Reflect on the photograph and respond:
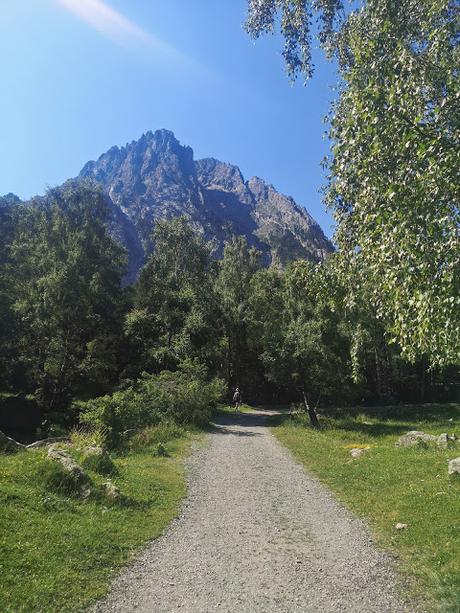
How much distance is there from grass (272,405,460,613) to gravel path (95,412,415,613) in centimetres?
46

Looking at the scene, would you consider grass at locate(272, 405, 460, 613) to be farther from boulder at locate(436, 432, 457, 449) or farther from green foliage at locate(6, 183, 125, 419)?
green foliage at locate(6, 183, 125, 419)

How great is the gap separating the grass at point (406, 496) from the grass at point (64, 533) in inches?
181

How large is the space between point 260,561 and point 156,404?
17.4 m

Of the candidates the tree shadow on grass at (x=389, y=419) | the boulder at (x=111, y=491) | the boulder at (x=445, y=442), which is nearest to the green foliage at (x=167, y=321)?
the tree shadow on grass at (x=389, y=419)

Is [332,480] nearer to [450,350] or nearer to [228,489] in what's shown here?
[228,489]

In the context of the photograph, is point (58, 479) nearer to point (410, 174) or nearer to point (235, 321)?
point (410, 174)

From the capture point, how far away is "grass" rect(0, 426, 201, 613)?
5.88 meters

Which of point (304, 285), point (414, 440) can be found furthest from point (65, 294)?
point (304, 285)

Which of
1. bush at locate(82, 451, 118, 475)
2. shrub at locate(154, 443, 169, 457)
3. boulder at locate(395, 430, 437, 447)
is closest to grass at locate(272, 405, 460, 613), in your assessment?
boulder at locate(395, 430, 437, 447)

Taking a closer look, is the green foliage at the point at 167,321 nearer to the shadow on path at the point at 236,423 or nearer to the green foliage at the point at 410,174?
the shadow on path at the point at 236,423

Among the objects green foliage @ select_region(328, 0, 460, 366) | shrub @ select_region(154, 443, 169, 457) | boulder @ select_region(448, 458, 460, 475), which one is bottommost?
shrub @ select_region(154, 443, 169, 457)

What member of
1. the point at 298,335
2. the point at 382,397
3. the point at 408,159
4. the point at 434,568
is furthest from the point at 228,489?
the point at 382,397

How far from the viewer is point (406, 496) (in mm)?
10680

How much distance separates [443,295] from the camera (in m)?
5.73
